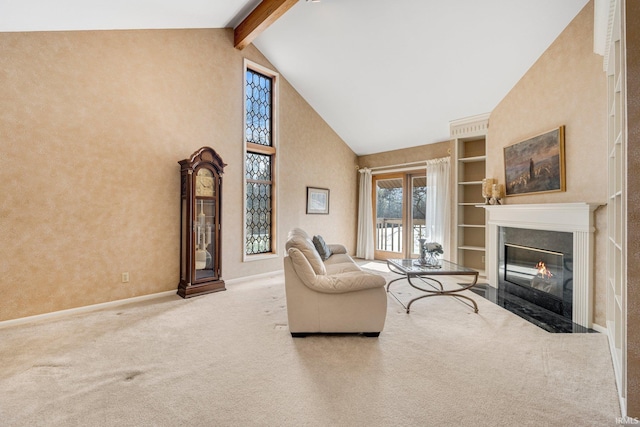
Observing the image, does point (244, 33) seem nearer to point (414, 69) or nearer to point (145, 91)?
point (145, 91)

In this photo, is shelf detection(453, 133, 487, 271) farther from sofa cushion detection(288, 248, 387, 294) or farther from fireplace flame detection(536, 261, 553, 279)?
sofa cushion detection(288, 248, 387, 294)

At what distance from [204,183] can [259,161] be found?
52.7 inches

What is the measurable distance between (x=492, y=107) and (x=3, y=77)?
19.5 ft

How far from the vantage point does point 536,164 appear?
145 inches

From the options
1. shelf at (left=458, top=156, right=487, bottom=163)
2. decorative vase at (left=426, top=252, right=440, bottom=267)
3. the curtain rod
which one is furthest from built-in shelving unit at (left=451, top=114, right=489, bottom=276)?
decorative vase at (left=426, top=252, right=440, bottom=267)

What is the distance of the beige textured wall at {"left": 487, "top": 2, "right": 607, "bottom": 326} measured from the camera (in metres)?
2.84

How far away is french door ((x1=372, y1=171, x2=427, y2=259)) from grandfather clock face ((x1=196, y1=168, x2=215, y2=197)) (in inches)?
156

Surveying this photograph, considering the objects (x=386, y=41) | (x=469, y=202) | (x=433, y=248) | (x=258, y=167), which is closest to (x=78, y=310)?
(x=258, y=167)

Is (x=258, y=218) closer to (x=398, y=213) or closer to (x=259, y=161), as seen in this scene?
(x=259, y=161)

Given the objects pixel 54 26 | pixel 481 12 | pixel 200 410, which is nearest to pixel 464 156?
pixel 481 12

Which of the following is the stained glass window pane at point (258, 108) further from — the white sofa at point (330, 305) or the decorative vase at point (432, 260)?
the decorative vase at point (432, 260)

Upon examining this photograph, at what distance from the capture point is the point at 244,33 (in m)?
4.37

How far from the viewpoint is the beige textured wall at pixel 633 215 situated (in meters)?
1.53

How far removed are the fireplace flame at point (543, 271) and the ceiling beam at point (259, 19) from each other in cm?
432
